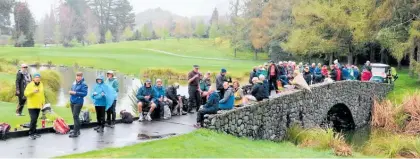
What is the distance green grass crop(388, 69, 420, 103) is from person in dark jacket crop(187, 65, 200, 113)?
14.8m

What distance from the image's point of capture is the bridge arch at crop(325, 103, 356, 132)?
27.0 m

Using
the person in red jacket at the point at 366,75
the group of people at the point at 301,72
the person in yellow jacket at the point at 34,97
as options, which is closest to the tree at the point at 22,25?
the group of people at the point at 301,72

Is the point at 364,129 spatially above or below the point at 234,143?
below

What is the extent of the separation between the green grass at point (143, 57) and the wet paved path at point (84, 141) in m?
27.5

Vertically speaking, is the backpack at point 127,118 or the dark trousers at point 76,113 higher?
the dark trousers at point 76,113

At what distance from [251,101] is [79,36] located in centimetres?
10120

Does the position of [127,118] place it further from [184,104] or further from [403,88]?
[403,88]

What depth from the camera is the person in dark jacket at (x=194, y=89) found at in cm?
1698

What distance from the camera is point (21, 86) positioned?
51.2 ft

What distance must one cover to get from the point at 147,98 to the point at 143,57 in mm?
51944

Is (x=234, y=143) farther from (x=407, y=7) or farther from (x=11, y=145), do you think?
(x=407, y=7)

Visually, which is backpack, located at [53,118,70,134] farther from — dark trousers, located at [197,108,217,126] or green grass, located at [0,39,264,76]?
green grass, located at [0,39,264,76]

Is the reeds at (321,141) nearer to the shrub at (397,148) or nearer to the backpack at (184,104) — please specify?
the shrub at (397,148)

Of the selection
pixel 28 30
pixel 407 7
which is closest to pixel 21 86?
pixel 407 7
